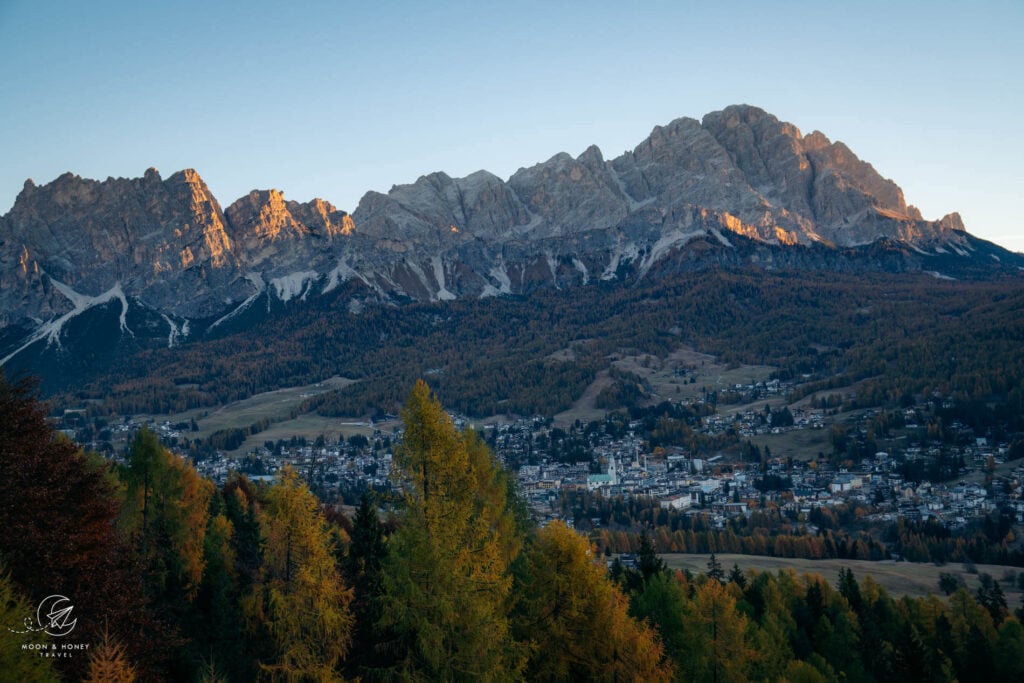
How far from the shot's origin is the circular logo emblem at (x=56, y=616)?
69.8ft

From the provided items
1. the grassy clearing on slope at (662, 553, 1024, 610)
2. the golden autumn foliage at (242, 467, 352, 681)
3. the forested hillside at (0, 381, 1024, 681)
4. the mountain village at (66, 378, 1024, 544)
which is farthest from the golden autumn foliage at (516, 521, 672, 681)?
the mountain village at (66, 378, 1024, 544)

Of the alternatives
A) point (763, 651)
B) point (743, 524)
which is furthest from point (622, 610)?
point (743, 524)

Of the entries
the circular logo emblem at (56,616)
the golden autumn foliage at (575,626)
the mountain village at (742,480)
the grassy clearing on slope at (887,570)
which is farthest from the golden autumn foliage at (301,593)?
the mountain village at (742,480)

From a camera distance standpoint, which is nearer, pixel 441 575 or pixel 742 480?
pixel 441 575

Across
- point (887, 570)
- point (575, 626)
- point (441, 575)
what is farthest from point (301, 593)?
point (887, 570)

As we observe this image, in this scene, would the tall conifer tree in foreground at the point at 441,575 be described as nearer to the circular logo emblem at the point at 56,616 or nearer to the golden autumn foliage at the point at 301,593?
the golden autumn foliage at the point at 301,593

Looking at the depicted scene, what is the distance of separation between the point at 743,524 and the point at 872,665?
237 feet

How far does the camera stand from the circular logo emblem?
21.3 meters

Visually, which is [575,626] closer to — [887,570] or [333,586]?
[333,586]

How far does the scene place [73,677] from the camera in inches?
826

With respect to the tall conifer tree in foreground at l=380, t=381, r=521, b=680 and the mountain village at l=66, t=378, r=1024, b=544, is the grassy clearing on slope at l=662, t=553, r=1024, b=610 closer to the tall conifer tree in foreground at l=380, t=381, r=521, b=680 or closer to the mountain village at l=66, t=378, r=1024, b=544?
the mountain village at l=66, t=378, r=1024, b=544

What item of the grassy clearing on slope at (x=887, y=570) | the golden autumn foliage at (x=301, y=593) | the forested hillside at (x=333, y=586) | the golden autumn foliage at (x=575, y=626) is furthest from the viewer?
the grassy clearing on slope at (x=887, y=570)

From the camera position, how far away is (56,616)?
21.7 m

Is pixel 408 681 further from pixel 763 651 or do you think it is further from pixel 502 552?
pixel 763 651
